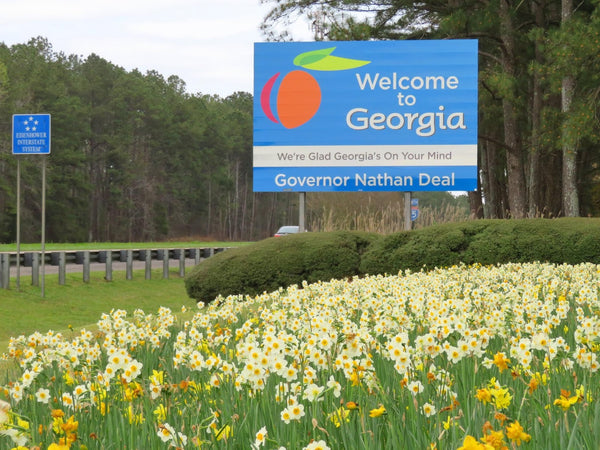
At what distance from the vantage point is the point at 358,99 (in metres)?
17.0

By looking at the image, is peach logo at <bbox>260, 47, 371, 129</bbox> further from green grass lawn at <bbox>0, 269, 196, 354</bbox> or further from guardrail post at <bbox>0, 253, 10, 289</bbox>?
guardrail post at <bbox>0, 253, 10, 289</bbox>

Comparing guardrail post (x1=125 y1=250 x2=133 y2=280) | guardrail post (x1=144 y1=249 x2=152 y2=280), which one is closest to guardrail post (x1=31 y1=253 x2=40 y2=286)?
guardrail post (x1=125 y1=250 x2=133 y2=280)

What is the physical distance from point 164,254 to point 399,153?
892 centimetres

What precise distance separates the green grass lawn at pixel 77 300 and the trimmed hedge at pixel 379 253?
3.96 ft

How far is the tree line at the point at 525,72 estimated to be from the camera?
57.5 ft

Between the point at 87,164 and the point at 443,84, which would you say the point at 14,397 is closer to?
the point at 443,84

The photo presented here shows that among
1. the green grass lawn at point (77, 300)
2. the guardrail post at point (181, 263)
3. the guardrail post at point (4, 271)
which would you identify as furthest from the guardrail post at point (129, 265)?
the guardrail post at point (4, 271)

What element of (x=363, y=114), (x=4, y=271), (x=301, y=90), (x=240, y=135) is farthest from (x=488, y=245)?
(x=240, y=135)

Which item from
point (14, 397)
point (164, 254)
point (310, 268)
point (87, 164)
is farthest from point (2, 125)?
point (14, 397)

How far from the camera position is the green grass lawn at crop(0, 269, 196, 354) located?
14.3 meters

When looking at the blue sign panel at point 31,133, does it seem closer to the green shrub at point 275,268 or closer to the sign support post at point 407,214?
the green shrub at point 275,268

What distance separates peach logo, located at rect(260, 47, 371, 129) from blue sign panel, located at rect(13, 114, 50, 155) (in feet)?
17.6

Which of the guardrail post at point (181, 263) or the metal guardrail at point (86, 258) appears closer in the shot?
the metal guardrail at point (86, 258)

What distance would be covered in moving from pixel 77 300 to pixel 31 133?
13.7 ft
